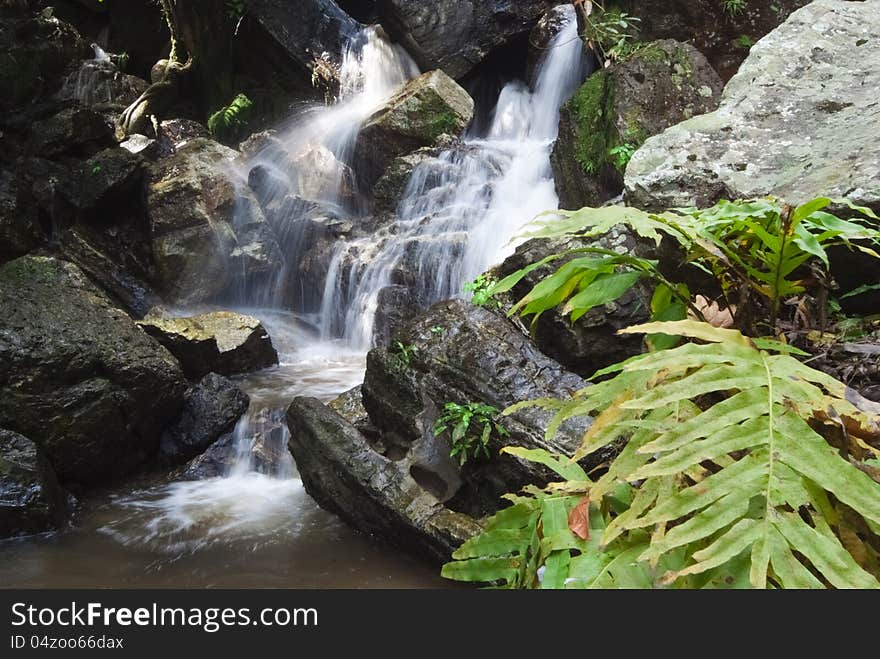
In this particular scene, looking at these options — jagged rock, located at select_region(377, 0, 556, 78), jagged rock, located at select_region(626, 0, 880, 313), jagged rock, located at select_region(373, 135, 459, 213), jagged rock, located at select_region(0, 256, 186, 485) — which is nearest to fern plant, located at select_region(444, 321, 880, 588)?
jagged rock, located at select_region(626, 0, 880, 313)

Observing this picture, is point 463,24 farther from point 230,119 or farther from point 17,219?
point 17,219

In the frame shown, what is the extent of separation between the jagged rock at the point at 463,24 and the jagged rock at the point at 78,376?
8.34 metres

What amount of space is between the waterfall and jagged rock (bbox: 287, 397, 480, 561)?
11.9ft

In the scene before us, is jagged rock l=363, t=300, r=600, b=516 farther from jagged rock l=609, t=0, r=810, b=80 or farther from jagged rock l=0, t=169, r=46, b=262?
jagged rock l=0, t=169, r=46, b=262

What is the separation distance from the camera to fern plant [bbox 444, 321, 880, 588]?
1.07 m

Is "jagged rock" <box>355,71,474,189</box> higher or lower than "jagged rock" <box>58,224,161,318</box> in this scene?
higher

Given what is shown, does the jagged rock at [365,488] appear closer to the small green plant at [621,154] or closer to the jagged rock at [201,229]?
the small green plant at [621,154]

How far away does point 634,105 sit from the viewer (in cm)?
732

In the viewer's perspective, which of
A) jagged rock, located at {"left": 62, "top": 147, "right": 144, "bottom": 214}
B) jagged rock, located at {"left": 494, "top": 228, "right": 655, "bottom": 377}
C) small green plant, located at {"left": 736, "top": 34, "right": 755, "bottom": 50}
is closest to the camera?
jagged rock, located at {"left": 494, "top": 228, "right": 655, "bottom": 377}

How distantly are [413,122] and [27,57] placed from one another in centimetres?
616

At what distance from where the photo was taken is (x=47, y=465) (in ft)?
17.4

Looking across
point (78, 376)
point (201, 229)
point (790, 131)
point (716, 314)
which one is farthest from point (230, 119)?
point (716, 314)
